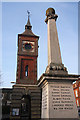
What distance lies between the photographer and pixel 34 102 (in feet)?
55.8

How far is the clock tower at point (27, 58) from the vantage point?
2050cm

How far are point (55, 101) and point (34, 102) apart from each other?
22.7 feet

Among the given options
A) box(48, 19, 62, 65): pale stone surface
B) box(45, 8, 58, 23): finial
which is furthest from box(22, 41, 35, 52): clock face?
box(48, 19, 62, 65): pale stone surface

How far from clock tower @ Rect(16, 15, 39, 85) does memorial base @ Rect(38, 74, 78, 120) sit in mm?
9226

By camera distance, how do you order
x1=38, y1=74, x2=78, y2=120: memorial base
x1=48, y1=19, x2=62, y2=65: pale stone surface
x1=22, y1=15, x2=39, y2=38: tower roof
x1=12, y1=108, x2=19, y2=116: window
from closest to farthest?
x1=38, y1=74, x2=78, y2=120: memorial base < x1=48, y1=19, x2=62, y2=65: pale stone surface < x1=12, y1=108, x2=19, y2=116: window < x1=22, y1=15, x2=39, y2=38: tower roof

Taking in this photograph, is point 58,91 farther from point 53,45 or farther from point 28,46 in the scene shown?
point 28,46

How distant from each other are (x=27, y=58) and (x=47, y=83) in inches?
437

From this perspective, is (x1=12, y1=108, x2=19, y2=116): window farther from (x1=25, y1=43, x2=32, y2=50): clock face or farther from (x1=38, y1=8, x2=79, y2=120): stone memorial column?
(x1=25, y1=43, x2=32, y2=50): clock face

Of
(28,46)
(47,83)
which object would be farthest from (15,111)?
(28,46)

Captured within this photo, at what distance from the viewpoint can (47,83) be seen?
1166cm

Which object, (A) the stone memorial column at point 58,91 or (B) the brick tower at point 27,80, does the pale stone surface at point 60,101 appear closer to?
(A) the stone memorial column at point 58,91

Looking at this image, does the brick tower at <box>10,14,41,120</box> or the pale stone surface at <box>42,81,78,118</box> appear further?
the brick tower at <box>10,14,41,120</box>

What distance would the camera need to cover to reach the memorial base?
10508 mm

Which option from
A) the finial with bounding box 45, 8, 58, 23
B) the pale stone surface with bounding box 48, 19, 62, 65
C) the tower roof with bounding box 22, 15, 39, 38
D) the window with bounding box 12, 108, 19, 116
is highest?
the tower roof with bounding box 22, 15, 39, 38
